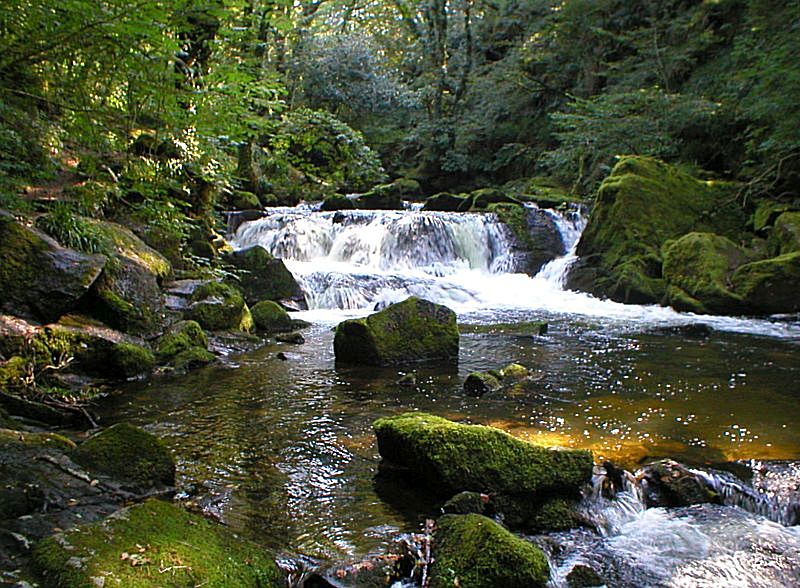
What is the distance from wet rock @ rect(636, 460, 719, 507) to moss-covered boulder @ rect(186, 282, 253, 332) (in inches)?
266

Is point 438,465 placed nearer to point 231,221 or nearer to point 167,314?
point 167,314

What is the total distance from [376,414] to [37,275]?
4.09 metres

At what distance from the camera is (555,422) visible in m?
5.68

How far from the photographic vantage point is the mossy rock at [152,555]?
263 cm

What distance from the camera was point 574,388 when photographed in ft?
22.5

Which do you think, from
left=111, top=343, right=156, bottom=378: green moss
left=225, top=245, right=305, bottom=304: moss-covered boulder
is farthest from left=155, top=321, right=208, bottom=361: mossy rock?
left=225, top=245, right=305, bottom=304: moss-covered boulder

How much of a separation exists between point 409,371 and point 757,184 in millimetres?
11532

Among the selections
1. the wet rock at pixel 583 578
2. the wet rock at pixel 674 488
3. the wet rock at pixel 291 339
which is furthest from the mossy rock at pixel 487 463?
the wet rock at pixel 291 339

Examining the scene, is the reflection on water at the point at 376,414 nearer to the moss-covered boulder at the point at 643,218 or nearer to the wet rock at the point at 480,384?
the wet rock at the point at 480,384

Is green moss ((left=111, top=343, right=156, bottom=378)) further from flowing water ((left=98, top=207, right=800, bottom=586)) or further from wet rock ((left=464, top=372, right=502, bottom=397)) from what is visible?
wet rock ((left=464, top=372, right=502, bottom=397))

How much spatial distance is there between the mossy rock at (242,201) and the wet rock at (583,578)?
16127 millimetres

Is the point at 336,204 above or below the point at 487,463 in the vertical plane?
above

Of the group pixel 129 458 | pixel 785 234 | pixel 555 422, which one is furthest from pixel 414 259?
pixel 129 458

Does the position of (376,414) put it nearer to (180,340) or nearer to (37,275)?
(180,340)
